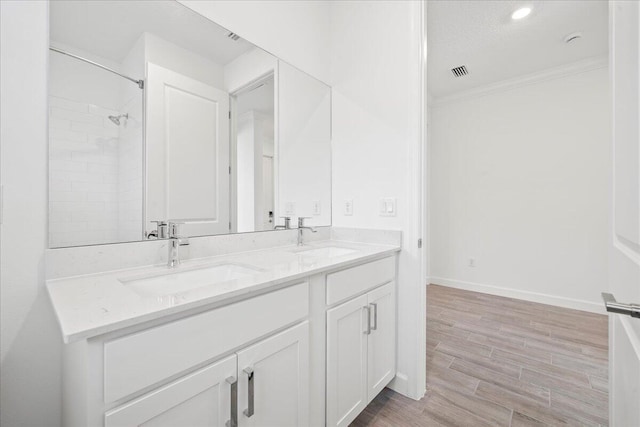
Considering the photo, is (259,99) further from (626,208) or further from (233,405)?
(626,208)

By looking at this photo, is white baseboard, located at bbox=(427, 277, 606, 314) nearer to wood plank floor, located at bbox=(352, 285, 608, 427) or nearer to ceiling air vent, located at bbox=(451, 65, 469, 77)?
wood plank floor, located at bbox=(352, 285, 608, 427)

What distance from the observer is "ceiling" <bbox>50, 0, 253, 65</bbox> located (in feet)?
3.24

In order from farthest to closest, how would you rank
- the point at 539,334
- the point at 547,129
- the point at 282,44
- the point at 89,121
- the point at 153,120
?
1. the point at 547,129
2. the point at 539,334
3. the point at 282,44
4. the point at 153,120
5. the point at 89,121

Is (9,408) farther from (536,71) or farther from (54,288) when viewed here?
(536,71)

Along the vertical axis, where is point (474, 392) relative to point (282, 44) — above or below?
below

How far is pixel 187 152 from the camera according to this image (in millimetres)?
1320

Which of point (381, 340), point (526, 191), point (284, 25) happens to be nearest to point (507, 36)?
point (526, 191)

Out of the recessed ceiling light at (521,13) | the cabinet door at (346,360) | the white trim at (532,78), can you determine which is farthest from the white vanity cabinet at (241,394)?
the white trim at (532,78)

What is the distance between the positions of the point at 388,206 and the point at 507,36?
2.14 meters

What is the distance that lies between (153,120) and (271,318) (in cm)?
98

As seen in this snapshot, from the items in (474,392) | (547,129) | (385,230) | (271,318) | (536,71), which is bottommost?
(474,392)

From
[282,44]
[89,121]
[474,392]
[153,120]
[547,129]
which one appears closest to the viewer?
[89,121]

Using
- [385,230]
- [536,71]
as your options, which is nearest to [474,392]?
[385,230]

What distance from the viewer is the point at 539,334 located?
2357 mm
